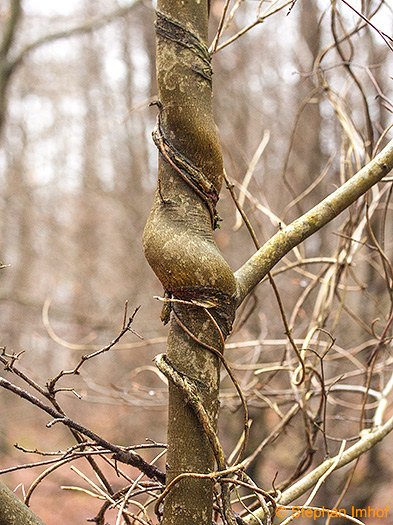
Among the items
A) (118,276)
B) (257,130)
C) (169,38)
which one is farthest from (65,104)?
(169,38)

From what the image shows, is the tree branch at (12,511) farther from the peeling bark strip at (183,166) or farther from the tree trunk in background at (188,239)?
the peeling bark strip at (183,166)

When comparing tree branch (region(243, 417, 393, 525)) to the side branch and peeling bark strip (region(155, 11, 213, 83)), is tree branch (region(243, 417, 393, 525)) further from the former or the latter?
peeling bark strip (region(155, 11, 213, 83))

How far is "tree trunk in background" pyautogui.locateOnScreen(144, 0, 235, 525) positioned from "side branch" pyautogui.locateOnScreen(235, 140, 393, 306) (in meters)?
0.05

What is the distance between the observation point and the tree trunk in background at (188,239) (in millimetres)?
606

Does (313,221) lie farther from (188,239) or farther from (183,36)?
(183,36)

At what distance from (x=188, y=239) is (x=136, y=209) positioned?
14.4 ft

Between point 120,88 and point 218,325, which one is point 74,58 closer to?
point 120,88

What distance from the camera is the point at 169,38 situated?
2.14ft

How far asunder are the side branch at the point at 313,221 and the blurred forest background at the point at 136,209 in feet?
5.18

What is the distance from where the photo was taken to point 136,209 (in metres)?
4.95

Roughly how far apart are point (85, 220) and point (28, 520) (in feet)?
19.2

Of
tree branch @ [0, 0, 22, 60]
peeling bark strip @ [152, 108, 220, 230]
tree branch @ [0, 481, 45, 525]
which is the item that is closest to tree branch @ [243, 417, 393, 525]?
tree branch @ [0, 481, 45, 525]

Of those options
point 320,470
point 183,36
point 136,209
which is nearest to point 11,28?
point 136,209

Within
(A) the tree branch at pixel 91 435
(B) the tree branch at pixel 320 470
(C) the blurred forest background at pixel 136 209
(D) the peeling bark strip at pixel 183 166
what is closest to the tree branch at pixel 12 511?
(A) the tree branch at pixel 91 435
